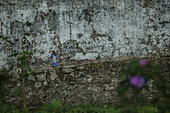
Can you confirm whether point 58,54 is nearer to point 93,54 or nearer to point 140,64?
point 93,54

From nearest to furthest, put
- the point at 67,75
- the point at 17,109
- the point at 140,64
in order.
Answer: the point at 140,64, the point at 17,109, the point at 67,75

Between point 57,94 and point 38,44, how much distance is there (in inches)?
41.7

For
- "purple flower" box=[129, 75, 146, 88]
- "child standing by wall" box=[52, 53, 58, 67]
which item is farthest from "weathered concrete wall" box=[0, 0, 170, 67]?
"purple flower" box=[129, 75, 146, 88]

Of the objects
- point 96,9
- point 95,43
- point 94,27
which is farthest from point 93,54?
point 96,9

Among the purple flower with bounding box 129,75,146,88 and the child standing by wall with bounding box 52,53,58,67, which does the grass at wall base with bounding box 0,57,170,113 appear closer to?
the purple flower with bounding box 129,75,146,88

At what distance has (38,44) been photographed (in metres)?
4.26

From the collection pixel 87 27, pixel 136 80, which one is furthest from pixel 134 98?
pixel 87 27

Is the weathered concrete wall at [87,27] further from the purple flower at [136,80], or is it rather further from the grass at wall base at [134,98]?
the purple flower at [136,80]

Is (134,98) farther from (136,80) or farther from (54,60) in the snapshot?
(54,60)

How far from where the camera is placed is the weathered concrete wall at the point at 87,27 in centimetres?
425

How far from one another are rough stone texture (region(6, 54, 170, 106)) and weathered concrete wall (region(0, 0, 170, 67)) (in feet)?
0.85

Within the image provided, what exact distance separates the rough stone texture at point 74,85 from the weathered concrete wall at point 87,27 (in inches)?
10.2

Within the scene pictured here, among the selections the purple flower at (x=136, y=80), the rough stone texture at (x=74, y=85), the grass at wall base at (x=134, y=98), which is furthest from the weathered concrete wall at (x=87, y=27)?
the purple flower at (x=136, y=80)

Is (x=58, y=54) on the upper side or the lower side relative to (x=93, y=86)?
upper
